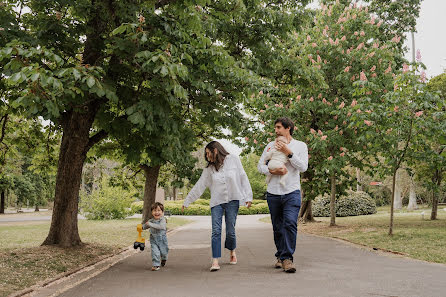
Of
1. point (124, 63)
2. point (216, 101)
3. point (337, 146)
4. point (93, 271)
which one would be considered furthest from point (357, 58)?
point (93, 271)

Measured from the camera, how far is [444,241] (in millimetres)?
10297

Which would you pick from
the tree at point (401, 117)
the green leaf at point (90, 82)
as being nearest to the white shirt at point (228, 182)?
the green leaf at point (90, 82)

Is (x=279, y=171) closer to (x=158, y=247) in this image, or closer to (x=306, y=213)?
(x=158, y=247)

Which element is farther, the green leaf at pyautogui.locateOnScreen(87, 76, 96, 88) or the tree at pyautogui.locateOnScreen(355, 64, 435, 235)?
the tree at pyautogui.locateOnScreen(355, 64, 435, 235)

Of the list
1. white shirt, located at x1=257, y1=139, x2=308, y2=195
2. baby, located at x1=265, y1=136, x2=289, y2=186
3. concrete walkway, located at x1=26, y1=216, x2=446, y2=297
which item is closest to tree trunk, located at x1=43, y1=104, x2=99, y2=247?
concrete walkway, located at x1=26, y1=216, x2=446, y2=297

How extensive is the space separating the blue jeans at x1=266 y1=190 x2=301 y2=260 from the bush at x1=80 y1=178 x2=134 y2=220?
24.1 meters

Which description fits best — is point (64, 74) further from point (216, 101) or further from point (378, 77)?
point (378, 77)

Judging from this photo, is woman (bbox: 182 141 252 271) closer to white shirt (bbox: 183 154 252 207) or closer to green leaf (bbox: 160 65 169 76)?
white shirt (bbox: 183 154 252 207)

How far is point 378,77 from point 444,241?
7051mm

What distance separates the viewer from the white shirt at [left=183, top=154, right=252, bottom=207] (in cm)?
671

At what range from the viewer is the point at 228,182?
22.2 ft

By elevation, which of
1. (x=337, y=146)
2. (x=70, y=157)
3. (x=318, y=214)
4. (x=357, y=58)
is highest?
(x=357, y=58)

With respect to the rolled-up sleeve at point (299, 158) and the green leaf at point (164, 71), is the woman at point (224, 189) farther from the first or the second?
the green leaf at point (164, 71)

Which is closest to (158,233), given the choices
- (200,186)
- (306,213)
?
(200,186)
